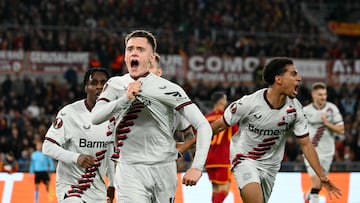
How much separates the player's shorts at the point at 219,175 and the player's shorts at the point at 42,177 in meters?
3.09

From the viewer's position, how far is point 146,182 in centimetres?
648

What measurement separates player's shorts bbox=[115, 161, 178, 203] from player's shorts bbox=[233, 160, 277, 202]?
2.15 metres

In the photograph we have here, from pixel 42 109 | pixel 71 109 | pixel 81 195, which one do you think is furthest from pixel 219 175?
pixel 42 109

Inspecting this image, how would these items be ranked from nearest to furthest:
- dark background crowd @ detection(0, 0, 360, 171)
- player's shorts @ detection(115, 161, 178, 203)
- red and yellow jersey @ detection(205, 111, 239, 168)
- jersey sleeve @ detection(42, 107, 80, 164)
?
1. player's shorts @ detection(115, 161, 178, 203)
2. jersey sleeve @ detection(42, 107, 80, 164)
3. red and yellow jersey @ detection(205, 111, 239, 168)
4. dark background crowd @ detection(0, 0, 360, 171)

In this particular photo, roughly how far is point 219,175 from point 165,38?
15.4 m

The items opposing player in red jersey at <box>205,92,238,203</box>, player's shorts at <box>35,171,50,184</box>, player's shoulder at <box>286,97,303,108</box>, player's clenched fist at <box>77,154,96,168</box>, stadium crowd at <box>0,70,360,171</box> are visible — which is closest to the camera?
player's clenched fist at <box>77,154,96,168</box>

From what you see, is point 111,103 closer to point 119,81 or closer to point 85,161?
point 119,81

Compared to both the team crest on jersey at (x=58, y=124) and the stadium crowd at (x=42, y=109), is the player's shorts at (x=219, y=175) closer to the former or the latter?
the team crest on jersey at (x=58, y=124)

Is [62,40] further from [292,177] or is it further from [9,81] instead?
[292,177]

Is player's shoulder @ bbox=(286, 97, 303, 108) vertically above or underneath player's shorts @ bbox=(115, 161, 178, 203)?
above

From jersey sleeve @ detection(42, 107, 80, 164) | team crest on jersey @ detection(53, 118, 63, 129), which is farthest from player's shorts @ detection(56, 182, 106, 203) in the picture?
team crest on jersey @ detection(53, 118, 63, 129)

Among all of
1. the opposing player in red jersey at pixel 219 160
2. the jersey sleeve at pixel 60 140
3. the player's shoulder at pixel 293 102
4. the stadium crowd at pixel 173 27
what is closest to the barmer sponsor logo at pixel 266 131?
the player's shoulder at pixel 293 102

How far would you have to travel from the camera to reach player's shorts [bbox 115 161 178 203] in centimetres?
645

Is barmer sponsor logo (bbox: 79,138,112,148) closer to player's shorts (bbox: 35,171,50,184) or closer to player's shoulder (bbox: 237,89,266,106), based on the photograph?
player's shoulder (bbox: 237,89,266,106)
